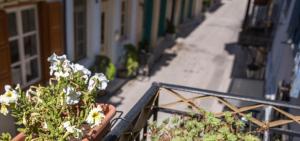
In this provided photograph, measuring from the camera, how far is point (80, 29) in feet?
30.8

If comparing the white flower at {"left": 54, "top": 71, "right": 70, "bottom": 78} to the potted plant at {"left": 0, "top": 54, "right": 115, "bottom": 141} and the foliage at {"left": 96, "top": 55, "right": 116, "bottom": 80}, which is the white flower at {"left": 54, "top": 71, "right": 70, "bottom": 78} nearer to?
the potted plant at {"left": 0, "top": 54, "right": 115, "bottom": 141}

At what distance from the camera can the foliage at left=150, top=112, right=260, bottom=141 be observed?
117 inches

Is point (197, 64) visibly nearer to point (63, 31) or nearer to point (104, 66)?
point (104, 66)

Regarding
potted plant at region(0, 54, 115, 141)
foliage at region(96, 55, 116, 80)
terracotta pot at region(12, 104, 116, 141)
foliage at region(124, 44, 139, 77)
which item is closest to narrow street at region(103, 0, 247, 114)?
foliage at region(124, 44, 139, 77)

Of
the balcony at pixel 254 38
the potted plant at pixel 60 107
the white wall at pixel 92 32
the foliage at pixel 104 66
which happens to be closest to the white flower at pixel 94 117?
the potted plant at pixel 60 107

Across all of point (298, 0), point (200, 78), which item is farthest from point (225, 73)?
point (298, 0)

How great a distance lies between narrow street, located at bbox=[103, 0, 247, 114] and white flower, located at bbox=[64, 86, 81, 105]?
6872 millimetres

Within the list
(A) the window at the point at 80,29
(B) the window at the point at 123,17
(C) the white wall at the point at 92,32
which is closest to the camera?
(A) the window at the point at 80,29

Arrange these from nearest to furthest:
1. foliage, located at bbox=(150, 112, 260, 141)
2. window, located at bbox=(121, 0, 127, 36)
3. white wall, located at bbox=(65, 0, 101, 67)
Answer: foliage, located at bbox=(150, 112, 260, 141), white wall, located at bbox=(65, 0, 101, 67), window, located at bbox=(121, 0, 127, 36)

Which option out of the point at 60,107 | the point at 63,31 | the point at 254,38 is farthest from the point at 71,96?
the point at 254,38

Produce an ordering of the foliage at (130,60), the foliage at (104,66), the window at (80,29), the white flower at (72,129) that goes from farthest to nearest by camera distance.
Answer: the foliage at (130,60) < the foliage at (104,66) < the window at (80,29) < the white flower at (72,129)

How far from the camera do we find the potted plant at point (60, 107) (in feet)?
6.89

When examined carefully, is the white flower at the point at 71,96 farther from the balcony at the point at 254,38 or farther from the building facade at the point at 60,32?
the balcony at the point at 254,38

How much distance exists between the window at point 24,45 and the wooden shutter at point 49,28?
4.7 inches
